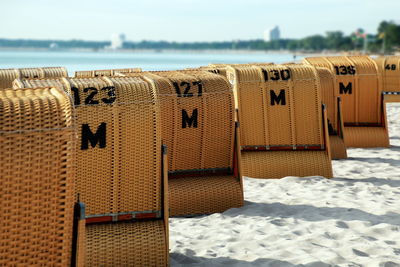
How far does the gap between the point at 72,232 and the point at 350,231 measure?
337cm

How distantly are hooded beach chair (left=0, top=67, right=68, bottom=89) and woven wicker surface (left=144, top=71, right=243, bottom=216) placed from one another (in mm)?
3243

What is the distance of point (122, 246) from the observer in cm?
482

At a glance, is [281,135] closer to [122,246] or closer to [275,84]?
[275,84]

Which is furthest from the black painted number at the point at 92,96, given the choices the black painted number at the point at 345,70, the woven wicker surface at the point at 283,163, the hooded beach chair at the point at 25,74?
the black painted number at the point at 345,70

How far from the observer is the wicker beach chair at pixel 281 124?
338 inches

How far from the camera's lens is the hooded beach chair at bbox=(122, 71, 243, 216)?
663 cm

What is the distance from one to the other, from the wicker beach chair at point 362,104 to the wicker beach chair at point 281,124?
10.3 feet

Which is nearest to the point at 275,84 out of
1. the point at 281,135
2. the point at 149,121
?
the point at 281,135

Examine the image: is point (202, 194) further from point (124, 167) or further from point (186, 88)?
point (124, 167)

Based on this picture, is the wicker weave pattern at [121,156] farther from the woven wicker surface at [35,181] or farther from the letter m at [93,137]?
the woven wicker surface at [35,181]

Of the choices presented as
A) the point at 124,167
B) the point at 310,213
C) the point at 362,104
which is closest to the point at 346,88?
the point at 362,104

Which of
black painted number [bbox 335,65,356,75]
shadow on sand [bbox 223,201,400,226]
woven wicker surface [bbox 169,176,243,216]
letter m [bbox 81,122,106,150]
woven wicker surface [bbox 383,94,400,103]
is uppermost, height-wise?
black painted number [bbox 335,65,356,75]

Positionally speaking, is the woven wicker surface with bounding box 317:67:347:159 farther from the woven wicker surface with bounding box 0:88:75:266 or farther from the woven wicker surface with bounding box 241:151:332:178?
the woven wicker surface with bounding box 0:88:75:266

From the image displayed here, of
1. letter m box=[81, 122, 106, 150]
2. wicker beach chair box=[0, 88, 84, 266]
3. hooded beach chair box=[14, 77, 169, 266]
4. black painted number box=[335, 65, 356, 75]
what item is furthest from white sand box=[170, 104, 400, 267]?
black painted number box=[335, 65, 356, 75]
